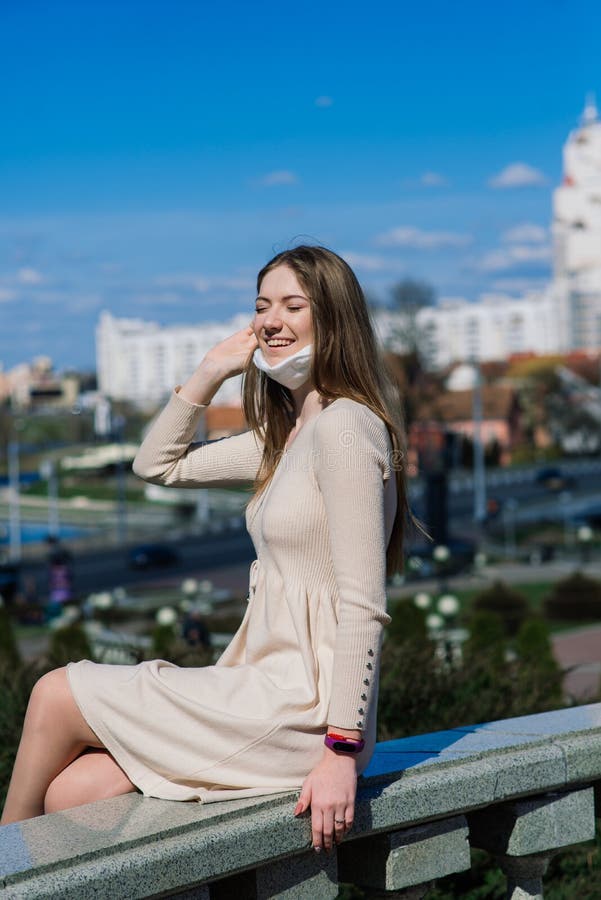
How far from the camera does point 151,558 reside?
40.3m

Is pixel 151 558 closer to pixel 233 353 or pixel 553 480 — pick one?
pixel 553 480

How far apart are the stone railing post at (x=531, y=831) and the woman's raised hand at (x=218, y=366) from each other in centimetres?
136

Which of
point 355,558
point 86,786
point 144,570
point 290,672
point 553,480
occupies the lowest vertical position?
point 144,570

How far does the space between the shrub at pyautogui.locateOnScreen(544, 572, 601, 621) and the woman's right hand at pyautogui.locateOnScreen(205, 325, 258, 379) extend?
22.5 m

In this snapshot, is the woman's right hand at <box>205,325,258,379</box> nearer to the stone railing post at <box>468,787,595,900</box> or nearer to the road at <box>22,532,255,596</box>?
the stone railing post at <box>468,787,595,900</box>

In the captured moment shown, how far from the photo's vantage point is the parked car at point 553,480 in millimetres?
61344

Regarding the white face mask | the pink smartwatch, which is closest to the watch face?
the pink smartwatch

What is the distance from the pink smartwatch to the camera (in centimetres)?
284

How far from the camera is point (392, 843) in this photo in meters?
3.05

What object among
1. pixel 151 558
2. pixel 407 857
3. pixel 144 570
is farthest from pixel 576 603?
pixel 407 857

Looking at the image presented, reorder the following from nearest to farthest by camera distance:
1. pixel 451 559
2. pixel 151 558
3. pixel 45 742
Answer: pixel 45 742 → pixel 451 559 → pixel 151 558

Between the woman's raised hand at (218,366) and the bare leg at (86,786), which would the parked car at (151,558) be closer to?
the woman's raised hand at (218,366)

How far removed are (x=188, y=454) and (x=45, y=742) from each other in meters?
0.98

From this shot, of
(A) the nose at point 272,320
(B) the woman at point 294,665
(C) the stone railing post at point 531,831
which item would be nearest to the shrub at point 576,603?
(C) the stone railing post at point 531,831
